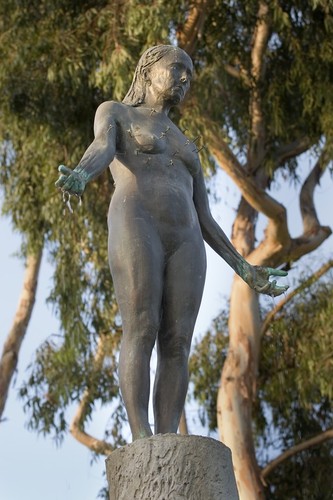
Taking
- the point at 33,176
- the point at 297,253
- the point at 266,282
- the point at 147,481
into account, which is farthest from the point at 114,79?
the point at 147,481

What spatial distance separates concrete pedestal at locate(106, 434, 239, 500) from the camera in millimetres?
5715

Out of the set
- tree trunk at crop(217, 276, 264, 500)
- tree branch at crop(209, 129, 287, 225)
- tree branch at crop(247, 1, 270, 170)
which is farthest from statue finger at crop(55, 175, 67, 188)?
tree branch at crop(247, 1, 270, 170)

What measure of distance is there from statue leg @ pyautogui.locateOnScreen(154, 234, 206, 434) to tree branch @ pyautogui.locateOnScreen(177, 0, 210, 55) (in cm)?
1109

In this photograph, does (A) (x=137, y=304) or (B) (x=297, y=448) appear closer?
(A) (x=137, y=304)

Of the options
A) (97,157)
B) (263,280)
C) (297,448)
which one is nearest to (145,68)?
(97,157)

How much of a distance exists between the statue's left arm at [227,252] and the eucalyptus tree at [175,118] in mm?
8600

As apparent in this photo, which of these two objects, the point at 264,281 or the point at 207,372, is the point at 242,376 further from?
the point at 264,281

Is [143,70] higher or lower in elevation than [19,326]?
lower

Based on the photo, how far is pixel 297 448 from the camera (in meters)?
17.7

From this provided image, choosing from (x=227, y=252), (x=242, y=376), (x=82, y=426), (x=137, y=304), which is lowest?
(x=137, y=304)

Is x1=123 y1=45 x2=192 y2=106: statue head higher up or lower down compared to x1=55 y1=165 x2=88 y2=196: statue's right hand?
higher up

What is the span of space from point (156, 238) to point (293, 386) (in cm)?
1195

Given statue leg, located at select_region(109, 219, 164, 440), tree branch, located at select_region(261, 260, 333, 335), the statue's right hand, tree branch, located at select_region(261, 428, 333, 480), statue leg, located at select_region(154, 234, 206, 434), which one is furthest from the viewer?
tree branch, located at select_region(261, 260, 333, 335)

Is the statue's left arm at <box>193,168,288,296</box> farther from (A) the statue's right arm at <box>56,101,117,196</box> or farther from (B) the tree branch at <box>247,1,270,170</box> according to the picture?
(B) the tree branch at <box>247,1,270,170</box>
